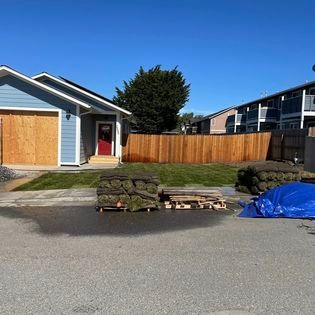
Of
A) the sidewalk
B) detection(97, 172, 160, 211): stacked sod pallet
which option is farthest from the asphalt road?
the sidewalk

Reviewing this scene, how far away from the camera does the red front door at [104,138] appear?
2786 cm

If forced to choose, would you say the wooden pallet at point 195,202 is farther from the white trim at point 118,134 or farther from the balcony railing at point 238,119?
the balcony railing at point 238,119

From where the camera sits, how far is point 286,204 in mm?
10148

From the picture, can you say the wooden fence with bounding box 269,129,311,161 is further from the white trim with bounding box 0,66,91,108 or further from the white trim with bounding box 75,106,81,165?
the white trim with bounding box 0,66,91,108

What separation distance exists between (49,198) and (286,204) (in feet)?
20.7

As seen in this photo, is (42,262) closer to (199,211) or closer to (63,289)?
(63,289)

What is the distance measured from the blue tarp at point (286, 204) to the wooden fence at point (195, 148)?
18366mm

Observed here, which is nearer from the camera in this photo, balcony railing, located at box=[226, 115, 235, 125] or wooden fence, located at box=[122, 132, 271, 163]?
wooden fence, located at box=[122, 132, 271, 163]

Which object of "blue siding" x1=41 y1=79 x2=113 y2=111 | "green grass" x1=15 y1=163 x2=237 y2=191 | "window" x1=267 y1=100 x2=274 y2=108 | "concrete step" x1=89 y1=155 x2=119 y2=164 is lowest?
"green grass" x1=15 y1=163 x2=237 y2=191

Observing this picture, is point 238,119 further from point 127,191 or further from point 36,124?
point 127,191

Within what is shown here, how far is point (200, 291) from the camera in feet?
16.7

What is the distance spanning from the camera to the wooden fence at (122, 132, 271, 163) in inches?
1134

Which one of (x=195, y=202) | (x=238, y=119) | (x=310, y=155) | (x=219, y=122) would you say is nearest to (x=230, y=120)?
A: (x=219, y=122)

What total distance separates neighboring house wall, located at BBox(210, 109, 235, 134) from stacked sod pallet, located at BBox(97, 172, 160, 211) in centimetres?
7278
